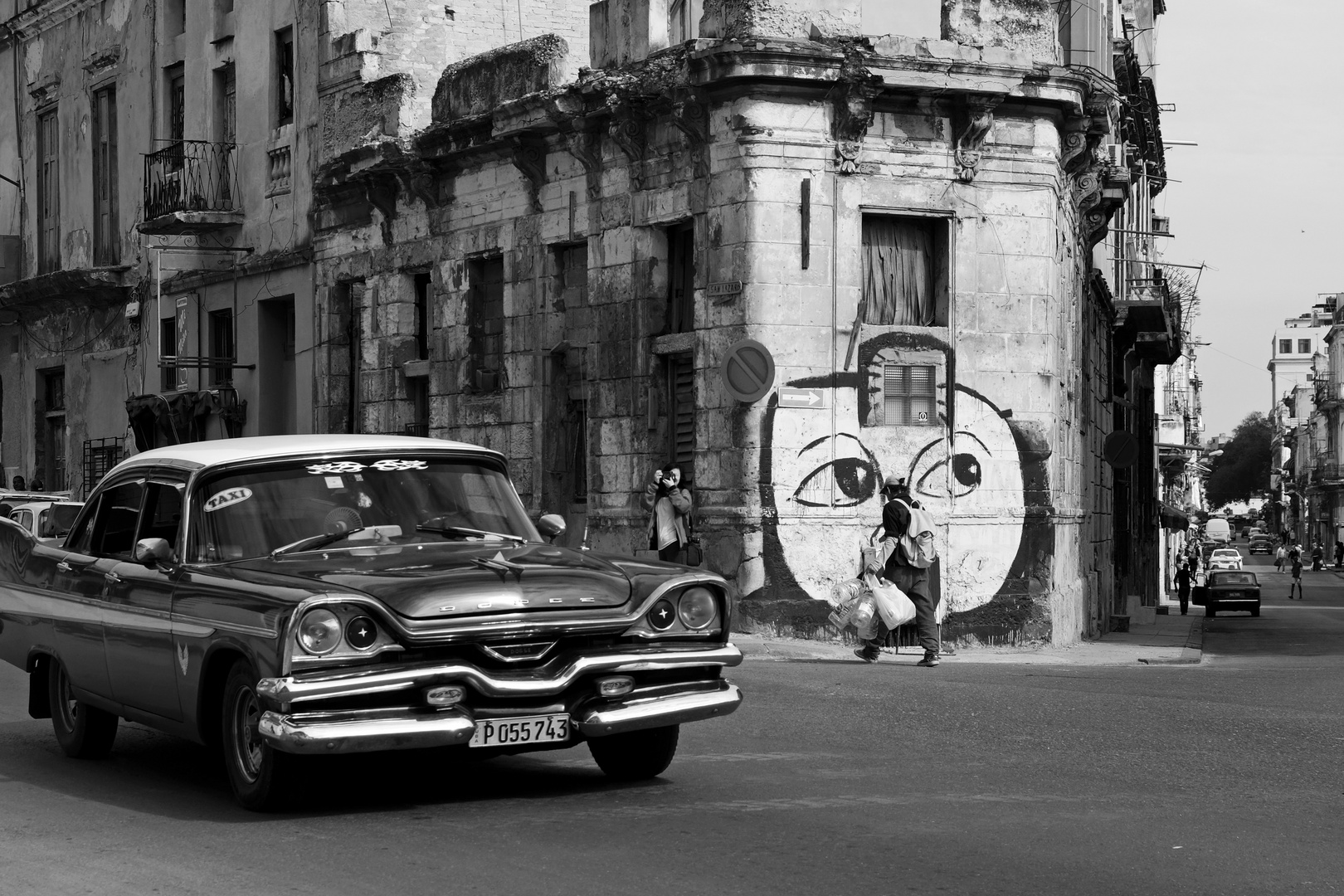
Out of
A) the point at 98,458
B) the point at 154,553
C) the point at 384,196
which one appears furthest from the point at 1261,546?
the point at 154,553

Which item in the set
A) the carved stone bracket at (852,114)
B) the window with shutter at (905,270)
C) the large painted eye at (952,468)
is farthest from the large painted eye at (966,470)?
the carved stone bracket at (852,114)

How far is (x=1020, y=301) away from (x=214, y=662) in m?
14.1

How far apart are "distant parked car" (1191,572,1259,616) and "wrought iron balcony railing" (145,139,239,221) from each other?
27.9 meters

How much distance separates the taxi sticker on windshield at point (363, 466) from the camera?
8.51 metres

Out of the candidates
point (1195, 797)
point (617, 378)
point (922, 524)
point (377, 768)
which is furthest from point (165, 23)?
point (1195, 797)

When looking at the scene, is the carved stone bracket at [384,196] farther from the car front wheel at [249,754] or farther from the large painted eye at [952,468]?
the car front wheel at [249,754]

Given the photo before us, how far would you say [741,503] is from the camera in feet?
63.9

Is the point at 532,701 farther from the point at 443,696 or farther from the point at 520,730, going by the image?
the point at 443,696

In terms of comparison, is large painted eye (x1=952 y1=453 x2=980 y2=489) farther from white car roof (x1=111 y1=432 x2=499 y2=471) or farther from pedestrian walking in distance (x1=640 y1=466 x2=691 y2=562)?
white car roof (x1=111 y1=432 x2=499 y2=471)

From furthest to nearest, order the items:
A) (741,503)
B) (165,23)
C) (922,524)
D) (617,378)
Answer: (165,23)
(617,378)
(741,503)
(922,524)

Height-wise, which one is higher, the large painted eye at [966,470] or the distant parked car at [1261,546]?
the large painted eye at [966,470]

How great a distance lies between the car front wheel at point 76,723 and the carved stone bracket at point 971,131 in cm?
1317

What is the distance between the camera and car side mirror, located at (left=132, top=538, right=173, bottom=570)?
8102 millimetres

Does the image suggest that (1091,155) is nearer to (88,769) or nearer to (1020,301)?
(1020,301)
